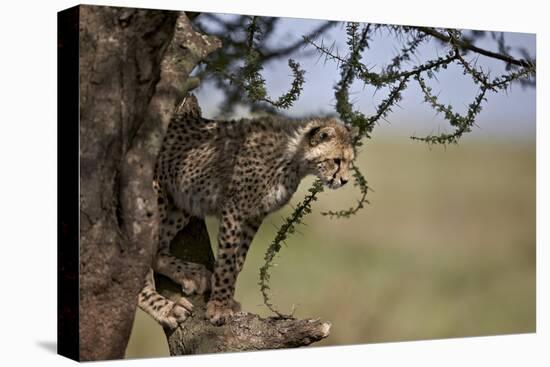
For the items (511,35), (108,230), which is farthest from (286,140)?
(511,35)

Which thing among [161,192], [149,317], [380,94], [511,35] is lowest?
[149,317]

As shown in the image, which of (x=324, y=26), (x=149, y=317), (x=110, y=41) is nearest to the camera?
(x=110, y=41)

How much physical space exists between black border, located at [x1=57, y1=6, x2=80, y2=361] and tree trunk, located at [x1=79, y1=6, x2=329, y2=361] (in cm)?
5

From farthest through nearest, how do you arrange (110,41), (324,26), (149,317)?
1. (324,26)
2. (149,317)
3. (110,41)

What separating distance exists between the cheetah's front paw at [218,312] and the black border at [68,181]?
85 centimetres

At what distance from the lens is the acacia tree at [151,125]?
234 inches

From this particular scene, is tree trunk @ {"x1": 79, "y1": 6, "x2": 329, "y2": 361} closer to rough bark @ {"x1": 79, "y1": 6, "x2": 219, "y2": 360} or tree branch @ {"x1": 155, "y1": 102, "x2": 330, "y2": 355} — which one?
rough bark @ {"x1": 79, "y1": 6, "x2": 219, "y2": 360}

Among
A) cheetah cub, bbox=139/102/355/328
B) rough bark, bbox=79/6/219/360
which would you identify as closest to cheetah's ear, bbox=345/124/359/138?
cheetah cub, bbox=139/102/355/328

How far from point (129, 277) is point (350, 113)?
5.82 feet

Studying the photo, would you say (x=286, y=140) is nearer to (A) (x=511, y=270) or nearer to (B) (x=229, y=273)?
(B) (x=229, y=273)

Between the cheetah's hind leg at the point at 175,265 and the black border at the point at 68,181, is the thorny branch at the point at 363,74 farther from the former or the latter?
the black border at the point at 68,181

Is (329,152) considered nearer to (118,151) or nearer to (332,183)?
(332,183)

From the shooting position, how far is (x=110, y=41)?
19.5 feet

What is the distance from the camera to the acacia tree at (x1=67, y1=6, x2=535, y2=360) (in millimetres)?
5949
